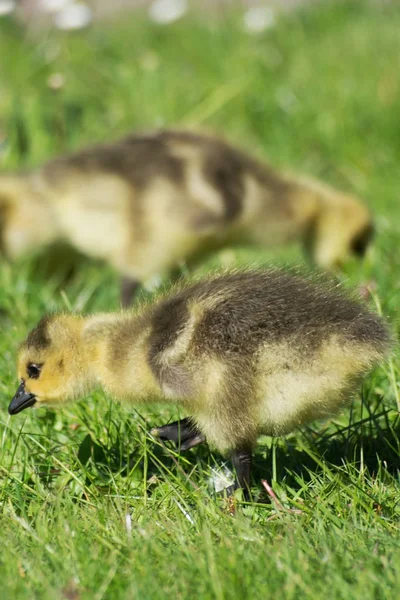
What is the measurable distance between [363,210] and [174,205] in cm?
78

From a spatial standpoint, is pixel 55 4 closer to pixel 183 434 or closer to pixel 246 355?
pixel 183 434

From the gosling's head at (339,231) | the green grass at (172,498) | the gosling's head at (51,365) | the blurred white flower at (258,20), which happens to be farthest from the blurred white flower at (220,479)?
the blurred white flower at (258,20)

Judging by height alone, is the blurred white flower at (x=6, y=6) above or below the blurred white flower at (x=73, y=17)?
above

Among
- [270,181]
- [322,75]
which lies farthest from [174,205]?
[322,75]

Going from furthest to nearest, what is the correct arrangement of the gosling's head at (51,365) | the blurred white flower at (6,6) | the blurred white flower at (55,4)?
the blurred white flower at (55,4) < the blurred white flower at (6,6) < the gosling's head at (51,365)

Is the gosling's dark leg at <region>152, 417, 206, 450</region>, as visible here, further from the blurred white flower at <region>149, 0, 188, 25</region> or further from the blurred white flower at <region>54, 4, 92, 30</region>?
the blurred white flower at <region>149, 0, 188, 25</region>

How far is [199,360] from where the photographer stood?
194 cm

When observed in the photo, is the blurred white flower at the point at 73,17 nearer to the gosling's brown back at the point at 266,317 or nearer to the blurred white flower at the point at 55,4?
the blurred white flower at the point at 55,4

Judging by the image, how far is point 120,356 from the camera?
6.81 feet

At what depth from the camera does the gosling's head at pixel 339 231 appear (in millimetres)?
3914

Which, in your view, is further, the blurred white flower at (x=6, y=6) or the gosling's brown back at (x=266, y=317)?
the blurred white flower at (x=6, y=6)

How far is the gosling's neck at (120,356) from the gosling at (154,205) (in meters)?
1.39

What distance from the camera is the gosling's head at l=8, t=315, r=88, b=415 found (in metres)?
2.14

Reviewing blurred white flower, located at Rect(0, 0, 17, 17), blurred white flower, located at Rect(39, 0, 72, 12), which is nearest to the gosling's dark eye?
blurred white flower, located at Rect(0, 0, 17, 17)
